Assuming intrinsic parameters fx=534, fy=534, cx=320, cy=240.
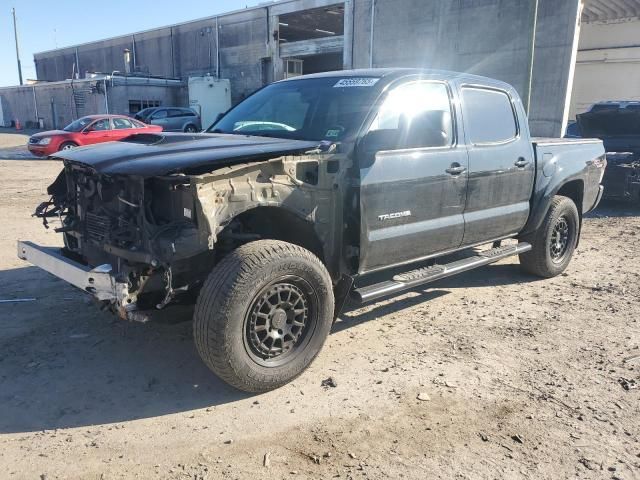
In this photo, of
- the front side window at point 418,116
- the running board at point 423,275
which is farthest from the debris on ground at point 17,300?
the front side window at point 418,116

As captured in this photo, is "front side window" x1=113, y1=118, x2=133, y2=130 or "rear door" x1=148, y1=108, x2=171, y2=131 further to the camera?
"rear door" x1=148, y1=108, x2=171, y2=131

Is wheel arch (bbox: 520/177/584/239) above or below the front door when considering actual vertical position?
below

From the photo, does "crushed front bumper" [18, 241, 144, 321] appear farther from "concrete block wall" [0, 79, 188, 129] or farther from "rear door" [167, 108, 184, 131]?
"concrete block wall" [0, 79, 188, 129]

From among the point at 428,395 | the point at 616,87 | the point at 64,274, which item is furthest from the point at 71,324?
the point at 616,87

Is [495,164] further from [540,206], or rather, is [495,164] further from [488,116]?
[540,206]

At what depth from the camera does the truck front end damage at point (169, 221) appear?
3078 millimetres

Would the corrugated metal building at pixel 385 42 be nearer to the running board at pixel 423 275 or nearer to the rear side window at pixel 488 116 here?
the rear side window at pixel 488 116

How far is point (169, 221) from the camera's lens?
3.28m

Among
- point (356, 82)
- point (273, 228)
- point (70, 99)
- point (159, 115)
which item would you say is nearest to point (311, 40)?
point (159, 115)

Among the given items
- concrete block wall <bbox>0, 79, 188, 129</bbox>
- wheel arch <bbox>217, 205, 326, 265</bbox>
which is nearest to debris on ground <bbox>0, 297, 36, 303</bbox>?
wheel arch <bbox>217, 205, 326, 265</bbox>

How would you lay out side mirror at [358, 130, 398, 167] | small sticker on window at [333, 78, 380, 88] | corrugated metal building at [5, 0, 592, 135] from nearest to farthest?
side mirror at [358, 130, 398, 167]
small sticker on window at [333, 78, 380, 88]
corrugated metal building at [5, 0, 592, 135]

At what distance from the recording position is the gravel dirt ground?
9.04 ft

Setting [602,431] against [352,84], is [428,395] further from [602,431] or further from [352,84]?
[352,84]

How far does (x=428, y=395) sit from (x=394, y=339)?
0.86 meters
